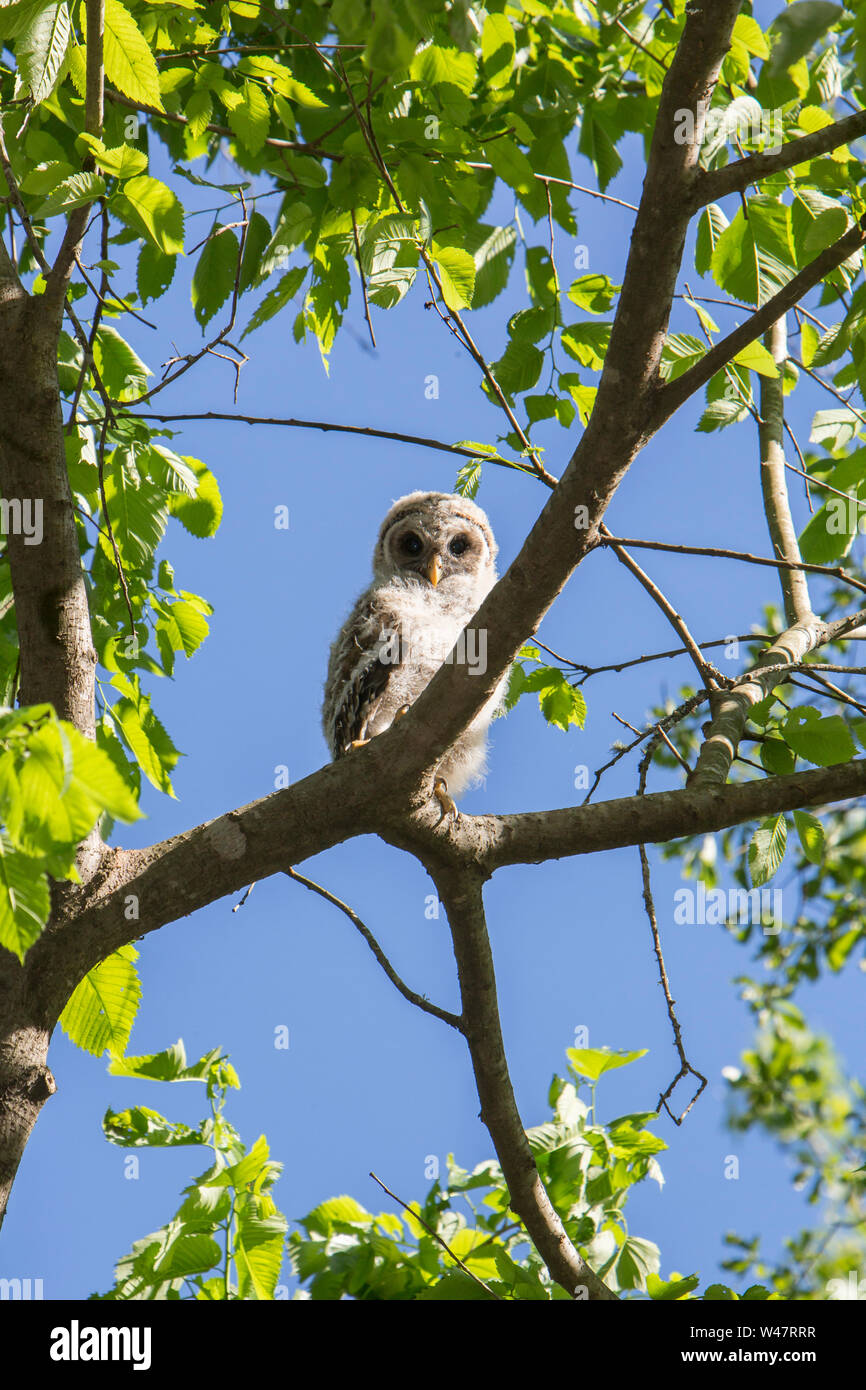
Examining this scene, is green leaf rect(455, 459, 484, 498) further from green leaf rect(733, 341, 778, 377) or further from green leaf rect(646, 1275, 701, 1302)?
green leaf rect(646, 1275, 701, 1302)

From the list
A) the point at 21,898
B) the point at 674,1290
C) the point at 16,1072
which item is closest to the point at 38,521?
the point at 16,1072

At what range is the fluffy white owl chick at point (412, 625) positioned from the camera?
404 centimetres

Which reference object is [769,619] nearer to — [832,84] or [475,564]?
[475,564]

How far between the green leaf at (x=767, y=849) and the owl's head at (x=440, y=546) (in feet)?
7.29

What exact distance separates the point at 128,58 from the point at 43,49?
0.23 metres

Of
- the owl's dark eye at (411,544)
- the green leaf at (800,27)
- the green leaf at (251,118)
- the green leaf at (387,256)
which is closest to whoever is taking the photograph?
the green leaf at (800,27)

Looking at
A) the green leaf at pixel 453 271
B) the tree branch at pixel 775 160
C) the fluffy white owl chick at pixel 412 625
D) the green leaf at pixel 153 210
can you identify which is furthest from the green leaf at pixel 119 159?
the fluffy white owl chick at pixel 412 625

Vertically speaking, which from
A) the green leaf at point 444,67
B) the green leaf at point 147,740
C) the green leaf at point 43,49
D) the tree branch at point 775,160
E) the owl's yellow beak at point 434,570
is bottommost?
the green leaf at point 147,740

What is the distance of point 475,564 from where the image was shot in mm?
4988

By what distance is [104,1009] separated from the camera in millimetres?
2377

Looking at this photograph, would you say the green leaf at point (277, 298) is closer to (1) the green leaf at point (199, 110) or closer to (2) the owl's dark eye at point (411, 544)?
(1) the green leaf at point (199, 110)
